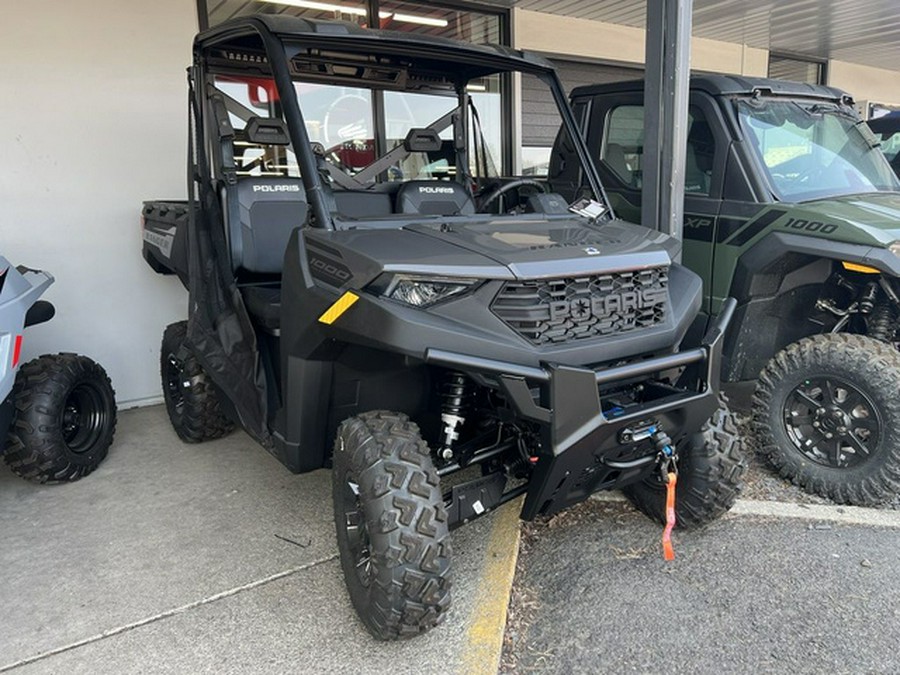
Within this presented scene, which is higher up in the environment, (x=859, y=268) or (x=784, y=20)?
(x=784, y=20)

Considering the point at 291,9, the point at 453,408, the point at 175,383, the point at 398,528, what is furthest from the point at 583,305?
the point at 291,9

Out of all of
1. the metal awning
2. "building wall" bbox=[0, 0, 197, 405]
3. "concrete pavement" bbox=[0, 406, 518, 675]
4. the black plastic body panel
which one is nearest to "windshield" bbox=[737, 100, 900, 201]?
"concrete pavement" bbox=[0, 406, 518, 675]

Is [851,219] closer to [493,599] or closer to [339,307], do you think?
[493,599]

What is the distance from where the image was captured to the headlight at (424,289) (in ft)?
7.11

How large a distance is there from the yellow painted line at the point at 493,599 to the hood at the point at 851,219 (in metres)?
2.16

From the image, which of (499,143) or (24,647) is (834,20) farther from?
(24,647)

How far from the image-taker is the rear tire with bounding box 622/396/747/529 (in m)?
2.79

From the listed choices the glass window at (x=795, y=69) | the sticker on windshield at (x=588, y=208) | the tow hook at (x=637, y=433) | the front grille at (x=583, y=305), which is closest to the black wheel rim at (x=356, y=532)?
the front grille at (x=583, y=305)

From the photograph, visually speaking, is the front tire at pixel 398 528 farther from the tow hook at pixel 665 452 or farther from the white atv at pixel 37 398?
the white atv at pixel 37 398

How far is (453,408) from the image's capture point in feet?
8.14

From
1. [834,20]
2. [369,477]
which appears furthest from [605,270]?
[834,20]

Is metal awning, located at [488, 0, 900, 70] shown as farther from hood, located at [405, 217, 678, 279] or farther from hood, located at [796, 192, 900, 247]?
hood, located at [405, 217, 678, 279]

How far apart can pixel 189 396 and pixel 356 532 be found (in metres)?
2.20

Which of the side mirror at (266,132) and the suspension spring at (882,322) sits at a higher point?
Result: the side mirror at (266,132)
